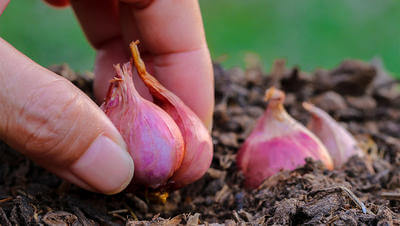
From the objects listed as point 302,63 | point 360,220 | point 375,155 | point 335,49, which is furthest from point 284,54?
point 360,220

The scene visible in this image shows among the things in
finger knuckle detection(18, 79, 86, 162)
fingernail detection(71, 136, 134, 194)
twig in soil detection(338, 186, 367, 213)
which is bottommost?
twig in soil detection(338, 186, 367, 213)

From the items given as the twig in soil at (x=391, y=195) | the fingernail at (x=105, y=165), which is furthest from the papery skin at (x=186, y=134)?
the twig in soil at (x=391, y=195)

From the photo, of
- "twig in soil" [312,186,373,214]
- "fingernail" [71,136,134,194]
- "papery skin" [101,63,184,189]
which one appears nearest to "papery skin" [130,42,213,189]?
"papery skin" [101,63,184,189]

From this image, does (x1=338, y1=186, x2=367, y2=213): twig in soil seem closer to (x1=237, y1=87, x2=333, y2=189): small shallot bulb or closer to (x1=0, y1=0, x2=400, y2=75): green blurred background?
(x1=237, y1=87, x2=333, y2=189): small shallot bulb

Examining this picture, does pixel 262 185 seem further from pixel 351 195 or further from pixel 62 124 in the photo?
pixel 62 124

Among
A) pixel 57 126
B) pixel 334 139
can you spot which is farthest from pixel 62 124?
pixel 334 139

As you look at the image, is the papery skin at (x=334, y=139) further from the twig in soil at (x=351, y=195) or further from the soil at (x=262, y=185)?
the twig in soil at (x=351, y=195)

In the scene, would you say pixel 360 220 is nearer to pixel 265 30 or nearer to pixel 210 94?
pixel 210 94
